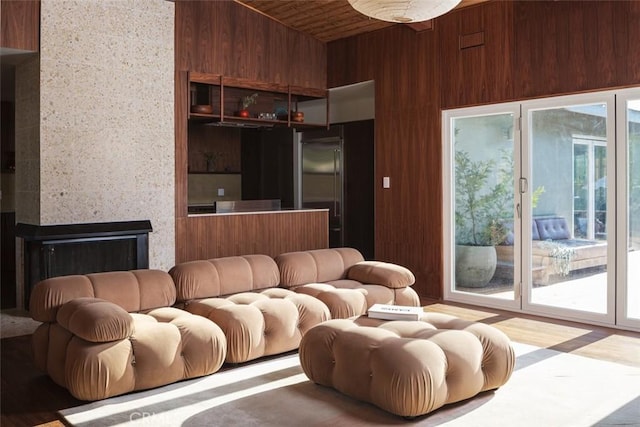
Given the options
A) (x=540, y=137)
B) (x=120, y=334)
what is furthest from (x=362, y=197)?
(x=120, y=334)

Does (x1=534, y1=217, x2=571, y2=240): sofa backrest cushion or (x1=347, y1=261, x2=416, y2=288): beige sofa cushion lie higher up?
(x1=534, y1=217, x2=571, y2=240): sofa backrest cushion

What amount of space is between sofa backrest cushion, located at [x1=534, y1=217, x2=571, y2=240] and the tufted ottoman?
2.55 metres

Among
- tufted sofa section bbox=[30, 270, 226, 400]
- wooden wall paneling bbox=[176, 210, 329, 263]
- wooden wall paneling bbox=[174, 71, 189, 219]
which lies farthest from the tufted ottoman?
wooden wall paneling bbox=[174, 71, 189, 219]

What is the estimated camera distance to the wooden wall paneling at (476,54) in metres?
6.01

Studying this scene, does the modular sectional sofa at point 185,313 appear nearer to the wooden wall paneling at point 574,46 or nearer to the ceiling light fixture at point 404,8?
the ceiling light fixture at point 404,8

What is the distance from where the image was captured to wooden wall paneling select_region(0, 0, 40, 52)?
5.57 m

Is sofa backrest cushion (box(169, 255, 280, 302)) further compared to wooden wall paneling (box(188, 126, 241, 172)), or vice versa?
wooden wall paneling (box(188, 126, 241, 172))

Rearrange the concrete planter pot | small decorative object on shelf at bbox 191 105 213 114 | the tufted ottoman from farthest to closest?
1. small decorative object on shelf at bbox 191 105 213 114
2. the concrete planter pot
3. the tufted ottoman

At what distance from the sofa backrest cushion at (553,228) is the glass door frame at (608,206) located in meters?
0.11

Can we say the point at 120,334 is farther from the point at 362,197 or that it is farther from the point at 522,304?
the point at 362,197

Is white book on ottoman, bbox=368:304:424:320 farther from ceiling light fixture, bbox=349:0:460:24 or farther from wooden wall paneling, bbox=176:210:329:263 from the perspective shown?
wooden wall paneling, bbox=176:210:329:263

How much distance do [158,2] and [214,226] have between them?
8.38ft

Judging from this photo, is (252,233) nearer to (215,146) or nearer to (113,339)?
(215,146)

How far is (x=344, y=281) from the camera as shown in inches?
204
